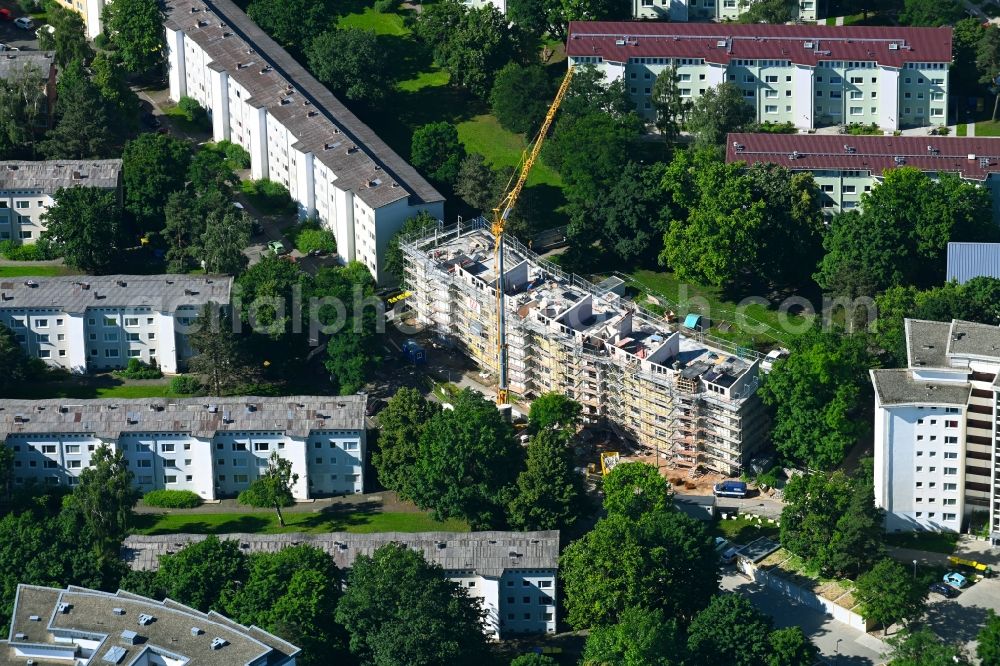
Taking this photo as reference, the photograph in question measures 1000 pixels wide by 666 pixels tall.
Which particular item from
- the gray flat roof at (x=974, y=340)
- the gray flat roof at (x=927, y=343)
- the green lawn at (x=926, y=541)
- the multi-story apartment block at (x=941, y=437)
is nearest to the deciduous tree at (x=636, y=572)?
the green lawn at (x=926, y=541)

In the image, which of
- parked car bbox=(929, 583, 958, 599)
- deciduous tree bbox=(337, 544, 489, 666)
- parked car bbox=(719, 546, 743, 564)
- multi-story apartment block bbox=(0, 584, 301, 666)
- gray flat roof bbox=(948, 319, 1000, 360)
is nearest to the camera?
multi-story apartment block bbox=(0, 584, 301, 666)

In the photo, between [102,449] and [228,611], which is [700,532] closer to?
[228,611]

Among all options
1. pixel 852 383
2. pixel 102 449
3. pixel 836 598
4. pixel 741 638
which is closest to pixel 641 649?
pixel 741 638

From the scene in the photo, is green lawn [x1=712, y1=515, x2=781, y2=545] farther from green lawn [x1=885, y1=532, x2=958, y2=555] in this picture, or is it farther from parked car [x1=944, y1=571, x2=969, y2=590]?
parked car [x1=944, y1=571, x2=969, y2=590]

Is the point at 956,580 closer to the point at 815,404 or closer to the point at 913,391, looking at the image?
the point at 913,391

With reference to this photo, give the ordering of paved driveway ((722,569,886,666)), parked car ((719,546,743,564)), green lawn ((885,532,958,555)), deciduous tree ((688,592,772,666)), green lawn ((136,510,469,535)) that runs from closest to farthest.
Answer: deciduous tree ((688,592,772,666)), paved driveway ((722,569,886,666)), green lawn ((885,532,958,555)), parked car ((719,546,743,564)), green lawn ((136,510,469,535))

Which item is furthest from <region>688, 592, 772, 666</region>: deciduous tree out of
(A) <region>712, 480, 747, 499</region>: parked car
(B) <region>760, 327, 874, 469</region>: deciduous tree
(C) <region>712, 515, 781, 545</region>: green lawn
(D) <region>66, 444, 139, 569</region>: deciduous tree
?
(D) <region>66, 444, 139, 569</region>: deciduous tree
